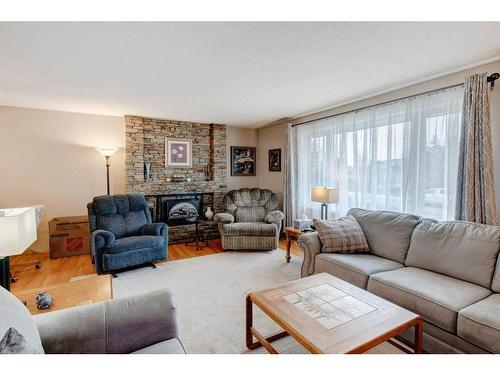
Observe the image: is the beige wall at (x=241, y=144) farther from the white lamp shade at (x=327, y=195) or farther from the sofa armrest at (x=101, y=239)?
the sofa armrest at (x=101, y=239)

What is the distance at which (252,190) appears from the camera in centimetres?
490

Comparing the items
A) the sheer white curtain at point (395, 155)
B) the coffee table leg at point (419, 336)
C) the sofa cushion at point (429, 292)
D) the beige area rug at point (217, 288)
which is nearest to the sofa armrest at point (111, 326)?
the beige area rug at point (217, 288)

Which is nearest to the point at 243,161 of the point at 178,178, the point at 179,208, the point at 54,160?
the point at 178,178

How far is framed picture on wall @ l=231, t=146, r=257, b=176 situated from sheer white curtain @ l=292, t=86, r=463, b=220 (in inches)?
67.6

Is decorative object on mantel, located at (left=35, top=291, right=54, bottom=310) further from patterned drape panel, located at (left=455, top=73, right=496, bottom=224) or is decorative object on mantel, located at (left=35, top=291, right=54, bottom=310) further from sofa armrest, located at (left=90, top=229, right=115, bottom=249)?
patterned drape panel, located at (left=455, top=73, right=496, bottom=224)

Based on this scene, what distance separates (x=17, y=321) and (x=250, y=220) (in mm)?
3784

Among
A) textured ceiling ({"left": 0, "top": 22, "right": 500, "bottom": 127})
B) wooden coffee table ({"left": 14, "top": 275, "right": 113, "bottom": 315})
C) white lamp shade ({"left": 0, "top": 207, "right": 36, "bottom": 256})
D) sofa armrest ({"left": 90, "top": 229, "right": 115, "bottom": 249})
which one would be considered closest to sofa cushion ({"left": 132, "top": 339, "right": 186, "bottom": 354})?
wooden coffee table ({"left": 14, "top": 275, "right": 113, "bottom": 315})

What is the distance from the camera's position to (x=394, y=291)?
189 cm

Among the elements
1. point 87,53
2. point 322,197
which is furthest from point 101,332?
point 322,197

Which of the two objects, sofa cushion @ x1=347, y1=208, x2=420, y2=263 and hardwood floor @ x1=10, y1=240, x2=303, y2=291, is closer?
sofa cushion @ x1=347, y1=208, x2=420, y2=263

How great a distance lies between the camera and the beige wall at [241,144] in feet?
17.7

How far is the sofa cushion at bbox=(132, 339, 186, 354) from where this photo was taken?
45.8 inches

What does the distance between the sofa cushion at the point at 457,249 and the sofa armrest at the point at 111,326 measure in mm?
2133

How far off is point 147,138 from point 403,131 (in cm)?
407
